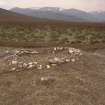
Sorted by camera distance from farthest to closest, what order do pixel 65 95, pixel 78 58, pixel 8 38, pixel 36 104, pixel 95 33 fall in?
pixel 95 33 → pixel 8 38 → pixel 78 58 → pixel 65 95 → pixel 36 104

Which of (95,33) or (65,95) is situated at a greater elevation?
(65,95)

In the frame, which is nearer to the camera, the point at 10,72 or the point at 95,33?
the point at 10,72

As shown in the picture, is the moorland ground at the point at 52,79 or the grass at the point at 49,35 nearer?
the moorland ground at the point at 52,79

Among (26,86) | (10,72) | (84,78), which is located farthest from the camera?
(10,72)

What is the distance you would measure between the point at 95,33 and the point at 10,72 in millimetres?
21616

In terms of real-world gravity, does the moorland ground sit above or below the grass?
above

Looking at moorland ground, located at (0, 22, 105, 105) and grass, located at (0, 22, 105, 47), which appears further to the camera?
grass, located at (0, 22, 105, 47)

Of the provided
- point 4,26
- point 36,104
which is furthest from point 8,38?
point 36,104

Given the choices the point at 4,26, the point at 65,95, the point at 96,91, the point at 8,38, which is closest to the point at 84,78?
the point at 96,91

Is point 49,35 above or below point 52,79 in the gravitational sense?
below

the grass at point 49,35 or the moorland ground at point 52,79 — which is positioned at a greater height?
the moorland ground at point 52,79

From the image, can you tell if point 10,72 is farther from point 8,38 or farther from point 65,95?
point 8,38

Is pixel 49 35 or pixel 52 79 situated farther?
pixel 49 35

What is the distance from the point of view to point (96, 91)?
11641mm
